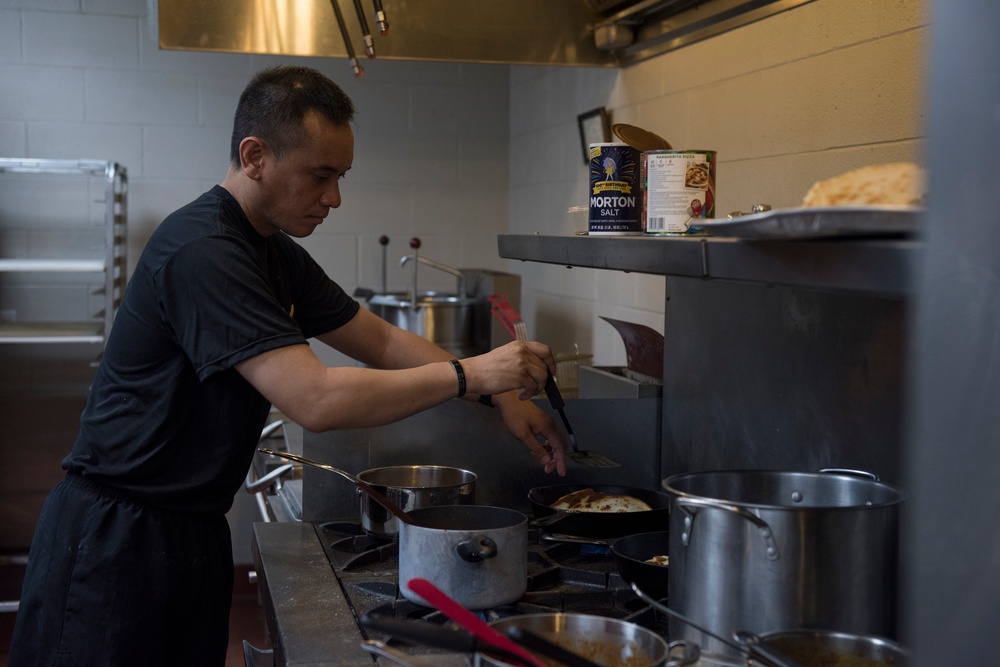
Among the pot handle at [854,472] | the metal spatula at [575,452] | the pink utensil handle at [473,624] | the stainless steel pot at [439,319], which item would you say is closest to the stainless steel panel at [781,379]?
the pot handle at [854,472]

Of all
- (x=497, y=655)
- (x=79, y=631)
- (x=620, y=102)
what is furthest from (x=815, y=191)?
(x=620, y=102)

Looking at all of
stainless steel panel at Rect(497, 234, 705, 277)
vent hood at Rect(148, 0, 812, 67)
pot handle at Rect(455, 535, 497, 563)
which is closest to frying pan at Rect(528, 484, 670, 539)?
pot handle at Rect(455, 535, 497, 563)

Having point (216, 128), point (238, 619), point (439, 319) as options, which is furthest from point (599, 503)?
point (216, 128)

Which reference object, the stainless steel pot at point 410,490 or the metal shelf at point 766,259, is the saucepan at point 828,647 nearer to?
the metal shelf at point 766,259

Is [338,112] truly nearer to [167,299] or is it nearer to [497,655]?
[167,299]

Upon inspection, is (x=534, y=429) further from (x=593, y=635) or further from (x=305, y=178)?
(x=593, y=635)

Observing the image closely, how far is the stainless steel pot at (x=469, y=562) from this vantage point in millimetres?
1252

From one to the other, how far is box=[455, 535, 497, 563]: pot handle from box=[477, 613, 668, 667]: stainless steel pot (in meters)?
0.24

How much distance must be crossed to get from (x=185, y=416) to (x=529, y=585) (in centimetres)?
58

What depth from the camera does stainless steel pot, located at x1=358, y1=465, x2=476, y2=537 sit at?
155 centimetres

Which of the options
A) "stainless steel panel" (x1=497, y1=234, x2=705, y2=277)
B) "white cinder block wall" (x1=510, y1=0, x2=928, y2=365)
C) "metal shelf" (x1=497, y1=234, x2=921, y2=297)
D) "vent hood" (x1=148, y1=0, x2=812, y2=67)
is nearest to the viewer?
"metal shelf" (x1=497, y1=234, x2=921, y2=297)

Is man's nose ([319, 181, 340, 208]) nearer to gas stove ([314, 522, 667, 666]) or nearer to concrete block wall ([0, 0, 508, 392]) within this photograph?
gas stove ([314, 522, 667, 666])

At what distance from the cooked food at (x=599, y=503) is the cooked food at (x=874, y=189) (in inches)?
31.4

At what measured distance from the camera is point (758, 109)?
213cm
